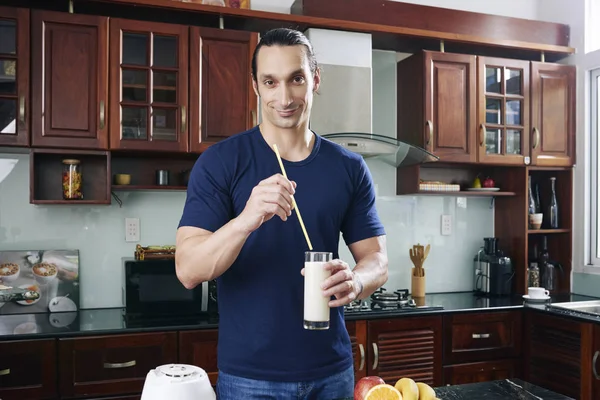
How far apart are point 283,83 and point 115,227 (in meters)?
1.89

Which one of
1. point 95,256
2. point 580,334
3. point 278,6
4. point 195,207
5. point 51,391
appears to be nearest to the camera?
point 195,207

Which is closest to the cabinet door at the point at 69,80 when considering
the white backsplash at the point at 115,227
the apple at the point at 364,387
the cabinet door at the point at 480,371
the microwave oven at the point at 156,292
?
the white backsplash at the point at 115,227

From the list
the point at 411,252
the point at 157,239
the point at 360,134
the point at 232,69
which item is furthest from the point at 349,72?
the point at 157,239

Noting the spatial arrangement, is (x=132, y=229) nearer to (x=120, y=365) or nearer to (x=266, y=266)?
(x=120, y=365)

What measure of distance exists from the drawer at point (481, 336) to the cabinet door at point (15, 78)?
7.84ft

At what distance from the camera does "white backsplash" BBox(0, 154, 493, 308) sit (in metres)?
2.98

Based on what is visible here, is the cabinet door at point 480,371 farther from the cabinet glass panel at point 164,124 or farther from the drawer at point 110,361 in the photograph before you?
the cabinet glass panel at point 164,124

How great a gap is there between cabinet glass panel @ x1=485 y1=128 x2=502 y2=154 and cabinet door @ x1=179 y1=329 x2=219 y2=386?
2034 millimetres

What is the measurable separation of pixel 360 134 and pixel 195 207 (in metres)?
1.58

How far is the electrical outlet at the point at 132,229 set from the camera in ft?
10.4

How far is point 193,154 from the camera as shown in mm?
3014

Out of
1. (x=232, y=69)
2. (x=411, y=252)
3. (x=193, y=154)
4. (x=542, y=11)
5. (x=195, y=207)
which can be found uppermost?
(x=542, y=11)

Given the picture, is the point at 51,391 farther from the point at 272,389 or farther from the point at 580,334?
the point at 580,334

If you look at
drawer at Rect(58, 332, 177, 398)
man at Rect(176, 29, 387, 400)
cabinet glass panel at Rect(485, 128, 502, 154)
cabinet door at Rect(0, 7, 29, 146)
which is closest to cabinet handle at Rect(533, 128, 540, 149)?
cabinet glass panel at Rect(485, 128, 502, 154)
